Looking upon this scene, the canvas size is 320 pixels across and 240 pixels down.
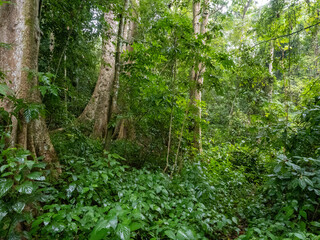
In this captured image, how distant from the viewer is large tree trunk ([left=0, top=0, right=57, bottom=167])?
2510mm

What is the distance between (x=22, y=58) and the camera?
263 cm

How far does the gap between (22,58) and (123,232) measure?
2.56 m

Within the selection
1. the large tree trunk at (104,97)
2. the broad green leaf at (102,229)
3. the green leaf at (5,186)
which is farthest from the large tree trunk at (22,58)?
the broad green leaf at (102,229)

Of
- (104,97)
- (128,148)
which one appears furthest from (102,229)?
(104,97)

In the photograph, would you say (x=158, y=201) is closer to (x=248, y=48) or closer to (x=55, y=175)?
(x=55, y=175)

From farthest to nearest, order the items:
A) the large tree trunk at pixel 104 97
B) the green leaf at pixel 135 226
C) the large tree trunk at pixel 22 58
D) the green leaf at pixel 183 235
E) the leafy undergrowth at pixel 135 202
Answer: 1. the large tree trunk at pixel 104 97
2. the large tree trunk at pixel 22 58
3. the green leaf at pixel 183 235
4. the leafy undergrowth at pixel 135 202
5. the green leaf at pixel 135 226

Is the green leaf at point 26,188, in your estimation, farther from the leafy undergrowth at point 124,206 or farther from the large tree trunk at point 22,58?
the large tree trunk at point 22,58

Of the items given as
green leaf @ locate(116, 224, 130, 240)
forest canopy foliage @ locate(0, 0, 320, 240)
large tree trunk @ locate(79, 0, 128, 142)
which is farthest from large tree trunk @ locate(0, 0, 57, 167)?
green leaf @ locate(116, 224, 130, 240)

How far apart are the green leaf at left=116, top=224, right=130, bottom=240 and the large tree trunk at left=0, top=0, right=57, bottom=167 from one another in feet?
5.75

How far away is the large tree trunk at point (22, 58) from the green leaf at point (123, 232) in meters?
1.75

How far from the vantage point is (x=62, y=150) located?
3535mm

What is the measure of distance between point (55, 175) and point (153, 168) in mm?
2031

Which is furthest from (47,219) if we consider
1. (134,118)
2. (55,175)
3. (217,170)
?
(217,170)

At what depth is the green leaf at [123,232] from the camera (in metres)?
1.53
